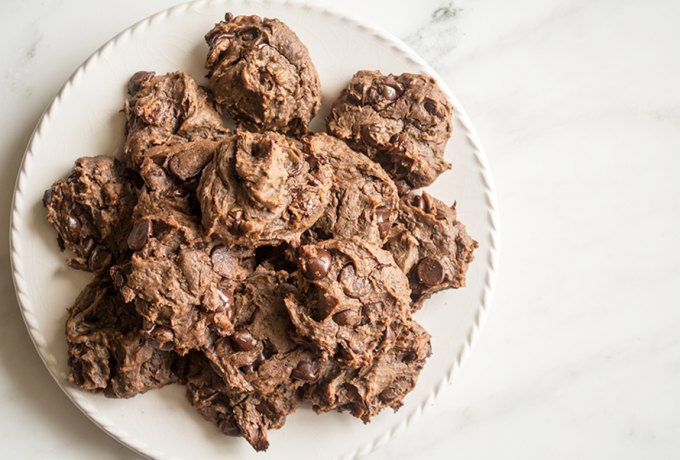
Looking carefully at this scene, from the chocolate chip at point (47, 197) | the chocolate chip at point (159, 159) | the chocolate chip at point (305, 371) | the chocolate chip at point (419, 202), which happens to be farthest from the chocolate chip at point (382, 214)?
the chocolate chip at point (47, 197)

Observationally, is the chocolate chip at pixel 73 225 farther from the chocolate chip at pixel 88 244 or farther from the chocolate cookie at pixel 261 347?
the chocolate cookie at pixel 261 347

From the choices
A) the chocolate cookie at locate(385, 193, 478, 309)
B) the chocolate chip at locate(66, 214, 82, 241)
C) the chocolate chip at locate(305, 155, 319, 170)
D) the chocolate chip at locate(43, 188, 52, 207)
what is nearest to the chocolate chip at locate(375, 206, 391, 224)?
the chocolate cookie at locate(385, 193, 478, 309)

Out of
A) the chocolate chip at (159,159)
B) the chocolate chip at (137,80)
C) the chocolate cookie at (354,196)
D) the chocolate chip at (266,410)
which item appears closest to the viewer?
the chocolate chip at (159,159)

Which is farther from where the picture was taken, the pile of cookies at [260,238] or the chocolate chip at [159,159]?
the chocolate chip at [159,159]

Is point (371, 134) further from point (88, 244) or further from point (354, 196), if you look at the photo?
point (88, 244)

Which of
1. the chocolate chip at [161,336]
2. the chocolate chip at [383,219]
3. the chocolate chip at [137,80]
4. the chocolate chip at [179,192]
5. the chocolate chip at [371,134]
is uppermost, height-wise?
the chocolate chip at [137,80]

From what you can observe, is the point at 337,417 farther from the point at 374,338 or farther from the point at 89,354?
the point at 89,354
